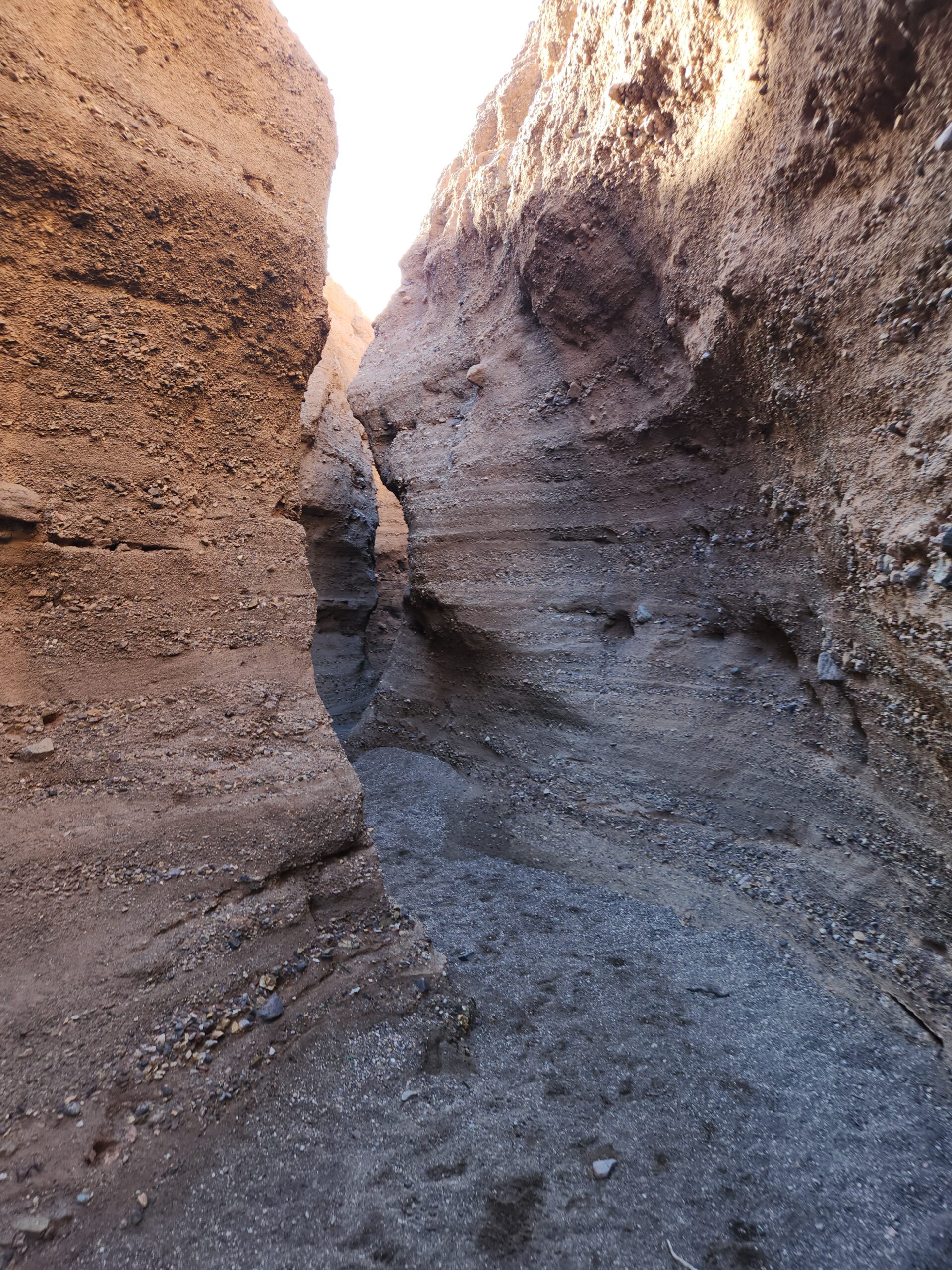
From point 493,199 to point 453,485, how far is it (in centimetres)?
290

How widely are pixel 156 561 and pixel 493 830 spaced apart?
3.17 metres

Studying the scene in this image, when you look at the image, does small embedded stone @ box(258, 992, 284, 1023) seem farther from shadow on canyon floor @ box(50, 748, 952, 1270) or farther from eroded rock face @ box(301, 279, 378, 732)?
eroded rock face @ box(301, 279, 378, 732)

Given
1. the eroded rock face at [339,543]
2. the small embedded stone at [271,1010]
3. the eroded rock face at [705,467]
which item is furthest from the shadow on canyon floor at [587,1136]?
the eroded rock face at [339,543]

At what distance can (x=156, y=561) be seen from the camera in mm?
2676

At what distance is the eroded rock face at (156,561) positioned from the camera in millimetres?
2152

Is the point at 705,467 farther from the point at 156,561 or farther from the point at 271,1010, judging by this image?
the point at 271,1010

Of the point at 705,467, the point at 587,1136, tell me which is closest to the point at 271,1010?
the point at 587,1136

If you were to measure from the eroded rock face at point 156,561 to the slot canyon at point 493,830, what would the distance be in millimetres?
16

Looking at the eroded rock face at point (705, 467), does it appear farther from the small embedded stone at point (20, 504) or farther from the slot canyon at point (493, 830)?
the small embedded stone at point (20, 504)

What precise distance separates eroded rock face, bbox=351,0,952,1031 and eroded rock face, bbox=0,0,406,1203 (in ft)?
7.43

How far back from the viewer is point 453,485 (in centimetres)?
590

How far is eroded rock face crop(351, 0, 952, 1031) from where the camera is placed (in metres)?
2.72

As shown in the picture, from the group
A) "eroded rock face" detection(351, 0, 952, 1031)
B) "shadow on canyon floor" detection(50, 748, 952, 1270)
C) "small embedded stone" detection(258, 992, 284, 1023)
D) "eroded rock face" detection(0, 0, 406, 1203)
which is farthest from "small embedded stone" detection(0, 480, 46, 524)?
"eroded rock face" detection(351, 0, 952, 1031)

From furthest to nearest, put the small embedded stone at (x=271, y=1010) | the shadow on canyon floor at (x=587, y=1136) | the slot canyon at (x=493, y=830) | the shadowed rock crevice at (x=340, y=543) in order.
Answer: the shadowed rock crevice at (x=340, y=543) < the small embedded stone at (x=271, y=1010) < the slot canyon at (x=493, y=830) < the shadow on canyon floor at (x=587, y=1136)
